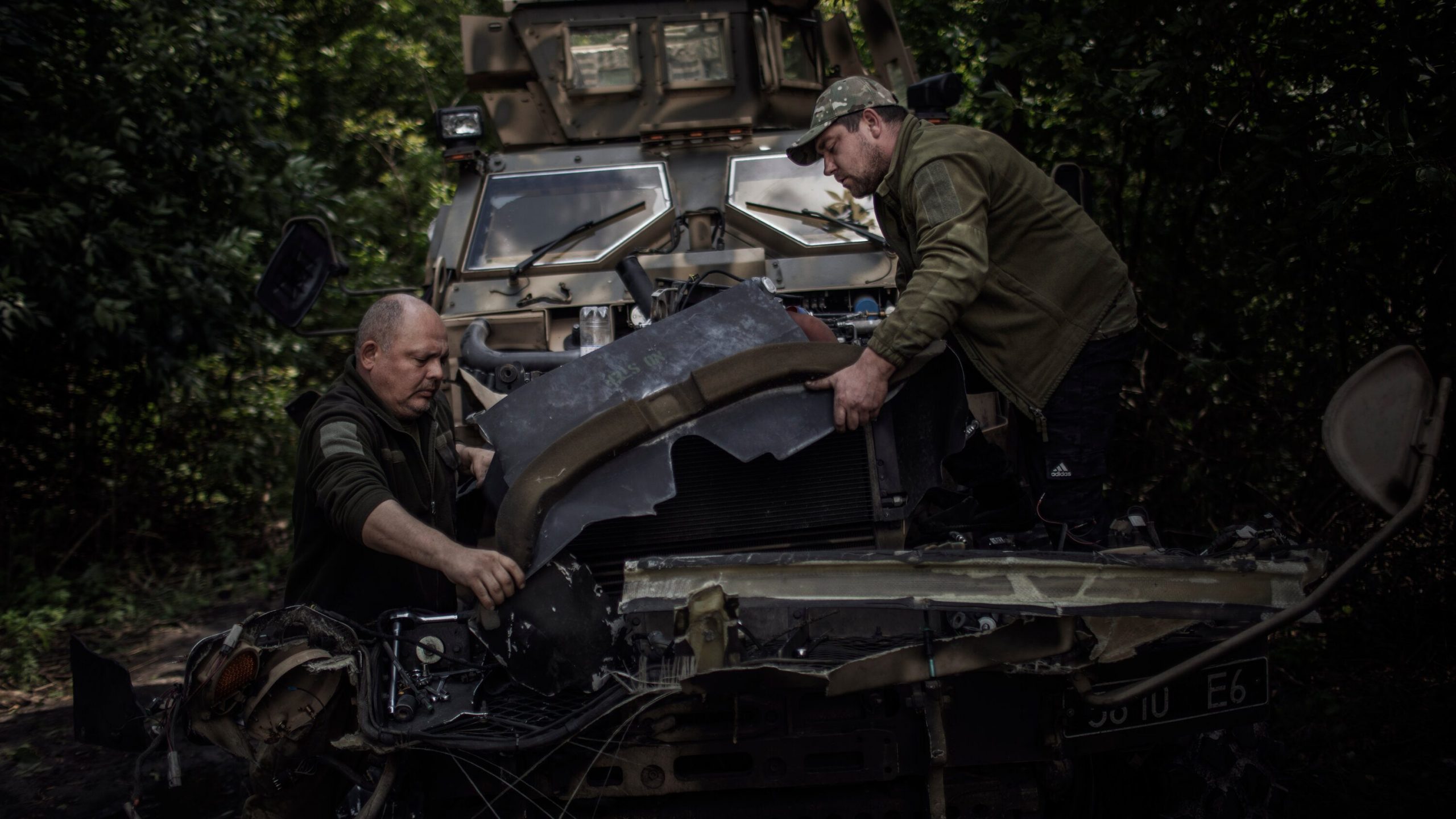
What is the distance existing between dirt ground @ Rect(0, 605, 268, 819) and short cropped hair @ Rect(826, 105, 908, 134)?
268 centimetres

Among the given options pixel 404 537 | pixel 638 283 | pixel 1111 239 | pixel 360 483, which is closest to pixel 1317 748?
pixel 1111 239

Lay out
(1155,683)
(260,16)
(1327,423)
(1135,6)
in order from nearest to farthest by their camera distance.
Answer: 1. (1327,423)
2. (1155,683)
3. (1135,6)
4. (260,16)

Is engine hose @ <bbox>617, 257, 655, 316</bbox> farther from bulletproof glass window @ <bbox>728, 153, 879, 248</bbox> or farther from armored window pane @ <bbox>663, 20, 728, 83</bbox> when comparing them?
armored window pane @ <bbox>663, 20, 728, 83</bbox>

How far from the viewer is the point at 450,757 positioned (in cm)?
259

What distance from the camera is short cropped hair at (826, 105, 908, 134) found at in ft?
11.2

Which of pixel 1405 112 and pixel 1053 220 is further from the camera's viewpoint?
pixel 1405 112

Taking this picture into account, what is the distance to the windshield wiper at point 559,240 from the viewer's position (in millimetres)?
4895

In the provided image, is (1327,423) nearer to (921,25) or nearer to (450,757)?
(450,757)

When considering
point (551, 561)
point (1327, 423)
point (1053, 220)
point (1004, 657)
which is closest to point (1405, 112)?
point (1053, 220)

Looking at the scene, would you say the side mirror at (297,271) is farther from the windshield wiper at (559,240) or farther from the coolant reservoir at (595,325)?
the coolant reservoir at (595,325)

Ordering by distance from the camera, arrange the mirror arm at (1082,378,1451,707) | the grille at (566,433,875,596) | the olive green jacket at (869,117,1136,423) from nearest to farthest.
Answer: the mirror arm at (1082,378,1451,707)
the grille at (566,433,875,596)
the olive green jacket at (869,117,1136,423)

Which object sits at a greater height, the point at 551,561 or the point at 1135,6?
the point at 1135,6

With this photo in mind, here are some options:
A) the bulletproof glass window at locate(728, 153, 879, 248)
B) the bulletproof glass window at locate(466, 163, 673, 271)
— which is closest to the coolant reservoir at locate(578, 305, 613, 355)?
the bulletproof glass window at locate(466, 163, 673, 271)

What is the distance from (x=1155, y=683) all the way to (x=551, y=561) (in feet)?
4.23
